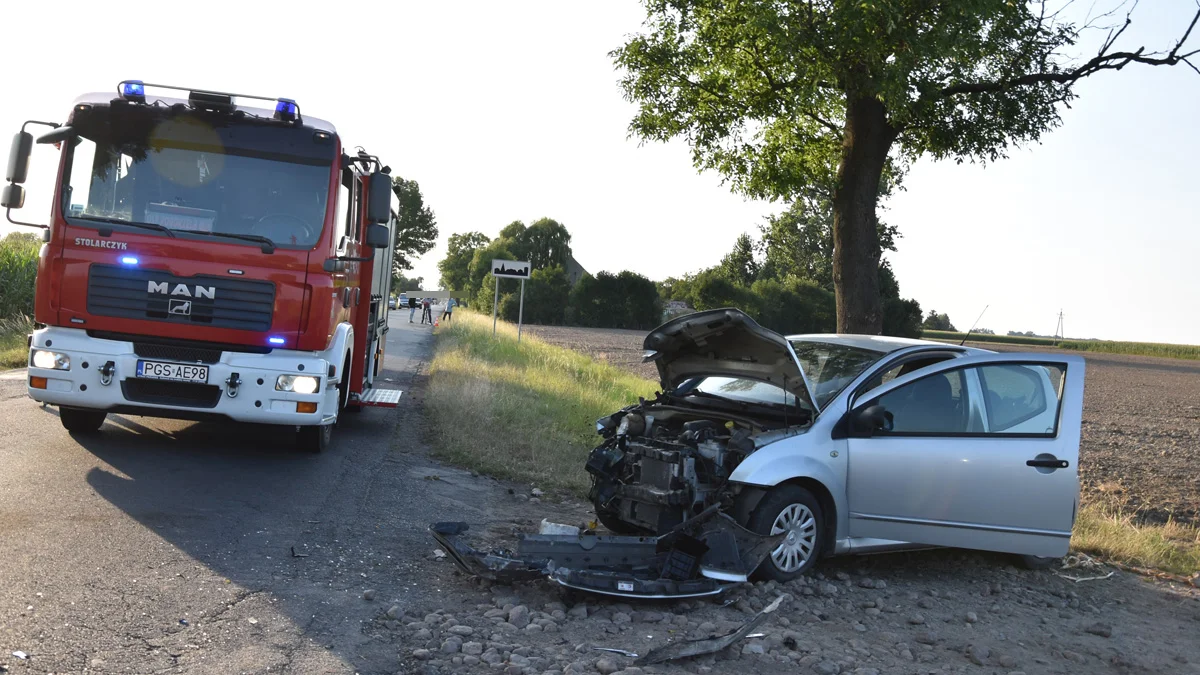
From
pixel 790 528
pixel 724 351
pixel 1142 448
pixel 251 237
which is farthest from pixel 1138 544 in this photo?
pixel 1142 448

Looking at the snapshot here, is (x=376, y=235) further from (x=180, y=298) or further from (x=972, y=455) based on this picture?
(x=972, y=455)

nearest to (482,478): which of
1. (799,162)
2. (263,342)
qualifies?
(263,342)

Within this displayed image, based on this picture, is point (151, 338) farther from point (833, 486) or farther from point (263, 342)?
point (833, 486)

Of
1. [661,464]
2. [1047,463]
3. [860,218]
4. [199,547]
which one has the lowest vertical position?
[199,547]

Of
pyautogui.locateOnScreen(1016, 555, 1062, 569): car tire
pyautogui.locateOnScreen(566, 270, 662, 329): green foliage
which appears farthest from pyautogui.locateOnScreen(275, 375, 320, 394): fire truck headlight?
pyautogui.locateOnScreen(566, 270, 662, 329): green foliage

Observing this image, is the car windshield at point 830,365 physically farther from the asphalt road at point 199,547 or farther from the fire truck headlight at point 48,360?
the fire truck headlight at point 48,360

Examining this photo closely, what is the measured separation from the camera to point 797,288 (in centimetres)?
7156

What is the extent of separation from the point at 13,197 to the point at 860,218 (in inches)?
375

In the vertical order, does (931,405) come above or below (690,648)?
above

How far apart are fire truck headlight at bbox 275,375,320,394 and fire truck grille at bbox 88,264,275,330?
50 cm

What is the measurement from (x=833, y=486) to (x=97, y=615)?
444 cm

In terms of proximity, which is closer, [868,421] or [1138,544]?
[868,421]

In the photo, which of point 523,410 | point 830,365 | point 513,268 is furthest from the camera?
point 513,268

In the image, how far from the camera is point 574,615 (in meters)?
5.81
